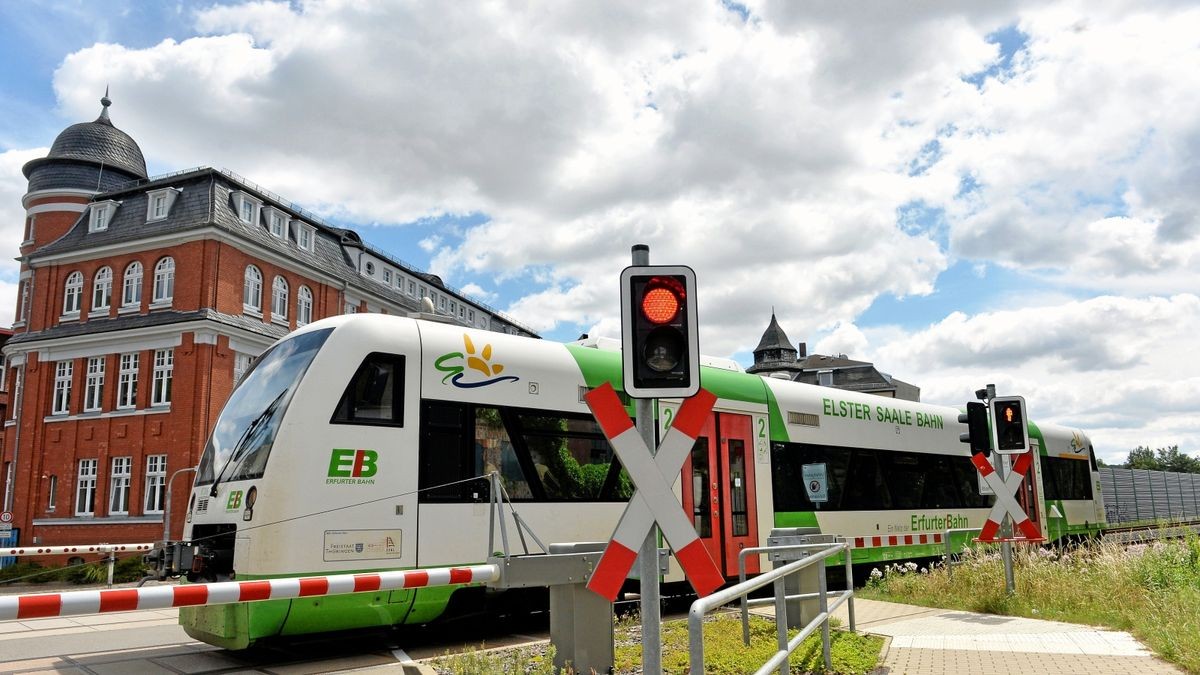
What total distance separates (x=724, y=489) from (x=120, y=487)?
28130mm

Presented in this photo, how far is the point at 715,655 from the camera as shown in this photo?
23.8 ft

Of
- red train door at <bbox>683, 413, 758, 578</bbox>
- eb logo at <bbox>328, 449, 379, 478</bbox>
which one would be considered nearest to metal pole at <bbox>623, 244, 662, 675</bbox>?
eb logo at <bbox>328, 449, 379, 478</bbox>

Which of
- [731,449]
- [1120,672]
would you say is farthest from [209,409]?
[1120,672]

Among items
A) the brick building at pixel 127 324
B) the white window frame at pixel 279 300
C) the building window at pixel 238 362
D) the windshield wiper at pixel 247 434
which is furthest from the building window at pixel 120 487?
the windshield wiper at pixel 247 434

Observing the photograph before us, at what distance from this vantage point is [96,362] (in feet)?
112

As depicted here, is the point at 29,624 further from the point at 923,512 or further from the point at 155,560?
the point at 923,512

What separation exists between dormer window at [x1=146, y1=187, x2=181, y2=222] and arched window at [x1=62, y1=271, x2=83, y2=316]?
408 centimetres

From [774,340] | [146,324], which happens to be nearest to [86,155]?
[146,324]

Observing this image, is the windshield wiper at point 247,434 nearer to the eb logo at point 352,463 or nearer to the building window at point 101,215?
the eb logo at point 352,463

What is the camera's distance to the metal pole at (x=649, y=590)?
3.93 metres

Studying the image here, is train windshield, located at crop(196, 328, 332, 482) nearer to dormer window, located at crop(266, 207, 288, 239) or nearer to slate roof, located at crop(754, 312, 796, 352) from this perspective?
dormer window, located at crop(266, 207, 288, 239)

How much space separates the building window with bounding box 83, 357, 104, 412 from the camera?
33781mm

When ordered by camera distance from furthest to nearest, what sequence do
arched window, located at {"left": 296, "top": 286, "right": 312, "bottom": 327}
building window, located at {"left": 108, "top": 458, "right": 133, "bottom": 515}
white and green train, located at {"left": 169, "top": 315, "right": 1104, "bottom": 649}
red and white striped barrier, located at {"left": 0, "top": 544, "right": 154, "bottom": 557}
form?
arched window, located at {"left": 296, "top": 286, "right": 312, "bottom": 327}, building window, located at {"left": 108, "top": 458, "right": 133, "bottom": 515}, red and white striped barrier, located at {"left": 0, "top": 544, "right": 154, "bottom": 557}, white and green train, located at {"left": 169, "top": 315, "right": 1104, "bottom": 649}

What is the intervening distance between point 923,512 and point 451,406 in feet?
34.8
